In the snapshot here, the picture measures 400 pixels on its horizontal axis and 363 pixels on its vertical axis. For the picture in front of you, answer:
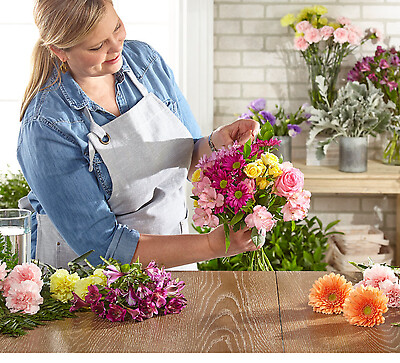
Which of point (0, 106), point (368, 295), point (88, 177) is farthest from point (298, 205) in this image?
point (0, 106)

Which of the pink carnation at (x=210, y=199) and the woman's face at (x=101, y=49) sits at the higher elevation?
the woman's face at (x=101, y=49)

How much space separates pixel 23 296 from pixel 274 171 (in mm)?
651

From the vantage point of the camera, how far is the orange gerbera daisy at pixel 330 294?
1.51 metres

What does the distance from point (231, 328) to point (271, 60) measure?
2.80 metres

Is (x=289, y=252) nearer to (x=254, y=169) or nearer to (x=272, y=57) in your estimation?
(x=272, y=57)

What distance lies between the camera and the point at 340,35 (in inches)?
146

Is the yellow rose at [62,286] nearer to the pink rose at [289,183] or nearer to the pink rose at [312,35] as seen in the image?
the pink rose at [289,183]

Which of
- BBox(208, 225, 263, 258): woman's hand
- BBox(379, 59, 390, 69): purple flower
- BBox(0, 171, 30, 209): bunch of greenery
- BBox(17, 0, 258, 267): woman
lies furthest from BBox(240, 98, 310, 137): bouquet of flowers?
BBox(208, 225, 263, 258): woman's hand

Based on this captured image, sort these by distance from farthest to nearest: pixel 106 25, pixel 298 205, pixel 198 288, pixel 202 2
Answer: pixel 202 2
pixel 106 25
pixel 198 288
pixel 298 205

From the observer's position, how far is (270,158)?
1.58 m

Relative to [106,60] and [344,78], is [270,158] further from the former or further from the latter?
[344,78]

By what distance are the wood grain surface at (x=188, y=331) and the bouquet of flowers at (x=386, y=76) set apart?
2.38m

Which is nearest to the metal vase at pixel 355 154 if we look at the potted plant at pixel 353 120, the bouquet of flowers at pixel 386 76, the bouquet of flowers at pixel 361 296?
the potted plant at pixel 353 120

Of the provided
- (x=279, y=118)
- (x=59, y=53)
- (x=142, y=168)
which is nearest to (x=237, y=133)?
(x=142, y=168)
